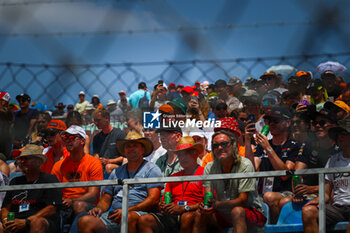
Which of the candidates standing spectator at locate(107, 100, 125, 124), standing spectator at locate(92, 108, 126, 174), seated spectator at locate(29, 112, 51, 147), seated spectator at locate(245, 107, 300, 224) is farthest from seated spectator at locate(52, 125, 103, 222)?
standing spectator at locate(107, 100, 125, 124)

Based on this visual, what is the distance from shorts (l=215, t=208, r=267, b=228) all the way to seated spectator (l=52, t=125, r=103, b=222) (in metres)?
1.20

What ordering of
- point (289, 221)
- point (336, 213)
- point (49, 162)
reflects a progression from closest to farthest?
point (336, 213)
point (289, 221)
point (49, 162)

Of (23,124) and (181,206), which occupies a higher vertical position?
(23,124)

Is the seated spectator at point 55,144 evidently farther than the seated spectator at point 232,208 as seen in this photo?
Yes

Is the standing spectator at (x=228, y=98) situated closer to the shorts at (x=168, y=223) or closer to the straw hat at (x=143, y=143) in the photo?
the straw hat at (x=143, y=143)

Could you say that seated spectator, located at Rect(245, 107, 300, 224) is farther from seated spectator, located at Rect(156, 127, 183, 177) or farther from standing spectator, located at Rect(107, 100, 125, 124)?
standing spectator, located at Rect(107, 100, 125, 124)

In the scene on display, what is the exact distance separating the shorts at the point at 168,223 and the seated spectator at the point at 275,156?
83 centimetres

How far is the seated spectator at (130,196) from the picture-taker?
→ 401 centimetres

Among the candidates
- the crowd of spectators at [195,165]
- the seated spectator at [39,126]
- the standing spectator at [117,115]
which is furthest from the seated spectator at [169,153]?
the seated spectator at [39,126]

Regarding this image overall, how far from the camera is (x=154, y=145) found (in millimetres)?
5406

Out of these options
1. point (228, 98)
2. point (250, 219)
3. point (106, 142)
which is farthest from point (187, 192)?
point (228, 98)

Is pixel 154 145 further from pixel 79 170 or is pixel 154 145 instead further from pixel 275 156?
pixel 275 156

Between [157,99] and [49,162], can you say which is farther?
[157,99]

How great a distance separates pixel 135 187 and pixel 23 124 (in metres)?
3.48
